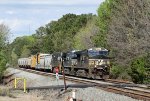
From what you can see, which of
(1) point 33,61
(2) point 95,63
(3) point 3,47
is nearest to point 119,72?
(2) point 95,63

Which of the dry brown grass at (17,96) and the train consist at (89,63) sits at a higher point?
the train consist at (89,63)

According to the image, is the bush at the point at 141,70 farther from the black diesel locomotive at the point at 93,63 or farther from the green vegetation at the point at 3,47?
the green vegetation at the point at 3,47

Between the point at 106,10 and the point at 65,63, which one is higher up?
the point at 106,10

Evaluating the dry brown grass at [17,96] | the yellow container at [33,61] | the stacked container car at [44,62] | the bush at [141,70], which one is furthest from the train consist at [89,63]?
the yellow container at [33,61]

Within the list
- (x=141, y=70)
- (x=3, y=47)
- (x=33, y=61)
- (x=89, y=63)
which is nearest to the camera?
(x=141, y=70)

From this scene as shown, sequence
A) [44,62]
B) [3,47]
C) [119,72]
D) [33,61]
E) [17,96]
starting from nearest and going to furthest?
1. [17,96]
2. [119,72]
3. [44,62]
4. [33,61]
5. [3,47]

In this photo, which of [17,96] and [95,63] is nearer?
[17,96]

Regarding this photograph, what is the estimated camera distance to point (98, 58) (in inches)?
1485

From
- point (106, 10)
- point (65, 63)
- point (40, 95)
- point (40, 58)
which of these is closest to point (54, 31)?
point (40, 58)

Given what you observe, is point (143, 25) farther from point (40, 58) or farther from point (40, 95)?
point (40, 58)

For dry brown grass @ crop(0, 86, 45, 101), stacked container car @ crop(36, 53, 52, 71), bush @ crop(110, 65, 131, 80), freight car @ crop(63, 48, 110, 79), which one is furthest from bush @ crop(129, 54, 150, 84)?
stacked container car @ crop(36, 53, 52, 71)

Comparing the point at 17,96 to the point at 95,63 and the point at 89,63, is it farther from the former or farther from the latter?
the point at 95,63

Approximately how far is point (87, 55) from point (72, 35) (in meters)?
66.8

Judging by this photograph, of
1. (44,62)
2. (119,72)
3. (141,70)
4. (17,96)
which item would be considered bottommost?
(17,96)
